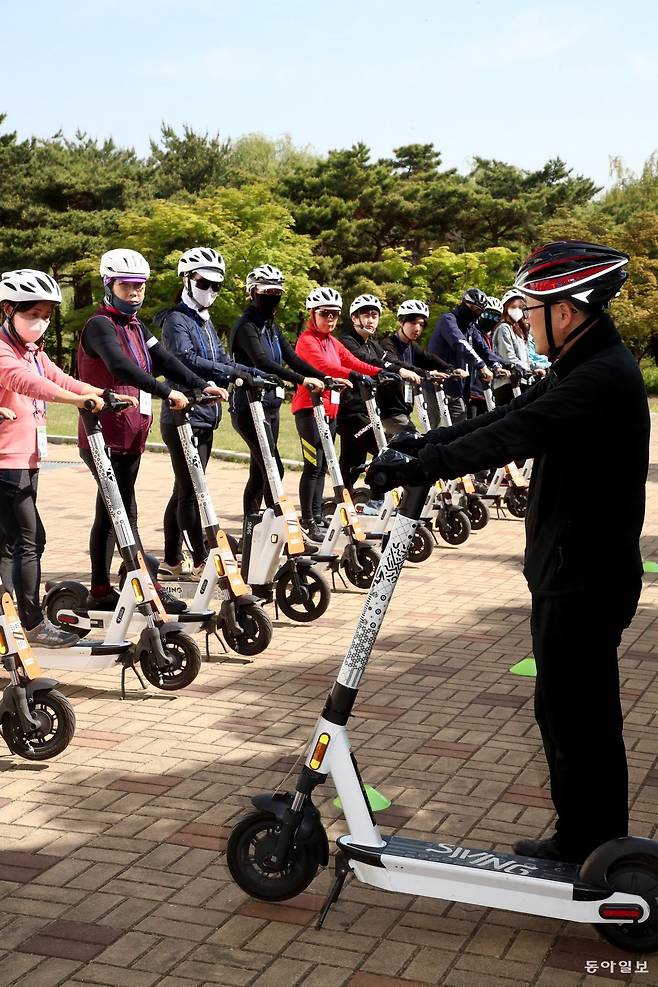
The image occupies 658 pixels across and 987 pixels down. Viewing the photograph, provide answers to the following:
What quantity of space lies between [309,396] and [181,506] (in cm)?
186

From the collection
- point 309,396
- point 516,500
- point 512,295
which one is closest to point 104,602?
point 309,396

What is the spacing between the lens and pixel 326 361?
10.2 metres

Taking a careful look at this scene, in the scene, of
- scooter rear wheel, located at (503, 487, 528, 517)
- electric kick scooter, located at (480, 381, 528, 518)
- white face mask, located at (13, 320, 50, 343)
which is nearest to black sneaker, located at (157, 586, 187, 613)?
white face mask, located at (13, 320, 50, 343)

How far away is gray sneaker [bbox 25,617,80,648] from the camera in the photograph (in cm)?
632

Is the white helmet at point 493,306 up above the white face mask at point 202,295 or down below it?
below

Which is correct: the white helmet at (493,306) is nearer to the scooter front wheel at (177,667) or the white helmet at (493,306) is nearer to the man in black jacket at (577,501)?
the scooter front wheel at (177,667)

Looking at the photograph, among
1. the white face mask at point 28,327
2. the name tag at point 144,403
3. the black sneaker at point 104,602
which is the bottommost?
the black sneaker at point 104,602

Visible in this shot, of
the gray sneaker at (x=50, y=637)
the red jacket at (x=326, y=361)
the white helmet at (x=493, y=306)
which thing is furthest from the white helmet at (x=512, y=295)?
the gray sneaker at (x=50, y=637)

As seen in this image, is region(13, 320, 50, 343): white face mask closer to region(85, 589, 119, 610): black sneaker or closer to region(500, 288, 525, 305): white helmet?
region(85, 589, 119, 610): black sneaker

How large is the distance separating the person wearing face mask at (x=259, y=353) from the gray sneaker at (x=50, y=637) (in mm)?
2323

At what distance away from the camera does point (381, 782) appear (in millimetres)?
5039

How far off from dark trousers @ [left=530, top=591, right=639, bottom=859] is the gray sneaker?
3208mm

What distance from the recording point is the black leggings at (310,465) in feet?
33.1

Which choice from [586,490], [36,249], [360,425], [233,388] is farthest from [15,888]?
[36,249]
